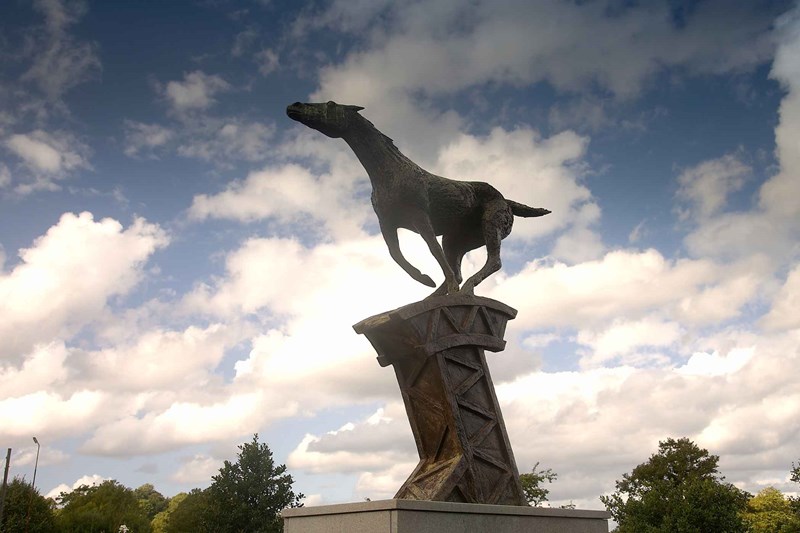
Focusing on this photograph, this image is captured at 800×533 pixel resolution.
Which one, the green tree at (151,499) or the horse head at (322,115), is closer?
the horse head at (322,115)

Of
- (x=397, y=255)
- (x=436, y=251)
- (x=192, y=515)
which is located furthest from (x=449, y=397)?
(x=192, y=515)

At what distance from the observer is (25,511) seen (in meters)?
43.8

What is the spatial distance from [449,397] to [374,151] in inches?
168

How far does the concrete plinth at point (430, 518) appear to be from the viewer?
26.5 ft

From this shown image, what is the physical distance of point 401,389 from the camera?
36.3ft

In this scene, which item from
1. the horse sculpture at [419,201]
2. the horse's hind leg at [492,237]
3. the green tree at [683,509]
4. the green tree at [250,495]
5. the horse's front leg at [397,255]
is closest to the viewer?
the horse sculpture at [419,201]

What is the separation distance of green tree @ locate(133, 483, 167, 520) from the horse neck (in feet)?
279

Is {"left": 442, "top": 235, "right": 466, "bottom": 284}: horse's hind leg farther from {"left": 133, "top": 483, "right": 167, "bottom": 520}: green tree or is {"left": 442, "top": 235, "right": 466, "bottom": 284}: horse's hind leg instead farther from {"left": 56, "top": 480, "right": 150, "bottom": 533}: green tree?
{"left": 133, "top": 483, "right": 167, "bottom": 520}: green tree

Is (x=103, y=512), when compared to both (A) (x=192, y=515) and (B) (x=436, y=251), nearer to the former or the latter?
(A) (x=192, y=515)

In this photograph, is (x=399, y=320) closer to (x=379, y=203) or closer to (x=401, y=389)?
(x=401, y=389)

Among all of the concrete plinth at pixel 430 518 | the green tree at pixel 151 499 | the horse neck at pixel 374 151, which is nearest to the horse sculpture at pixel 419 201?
the horse neck at pixel 374 151

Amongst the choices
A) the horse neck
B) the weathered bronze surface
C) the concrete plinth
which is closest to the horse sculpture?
the horse neck

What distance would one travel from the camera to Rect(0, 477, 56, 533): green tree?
139 feet

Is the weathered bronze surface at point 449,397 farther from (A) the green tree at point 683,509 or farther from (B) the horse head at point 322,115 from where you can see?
(A) the green tree at point 683,509
